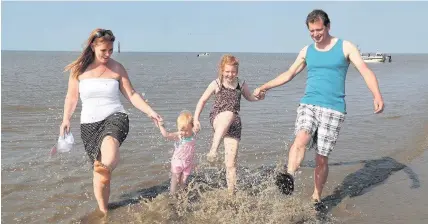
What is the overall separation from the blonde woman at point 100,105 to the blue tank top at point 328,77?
1.78 m

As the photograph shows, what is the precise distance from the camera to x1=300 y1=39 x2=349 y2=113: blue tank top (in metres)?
4.88

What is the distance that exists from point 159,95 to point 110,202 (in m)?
12.9

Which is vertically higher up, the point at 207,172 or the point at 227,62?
the point at 227,62

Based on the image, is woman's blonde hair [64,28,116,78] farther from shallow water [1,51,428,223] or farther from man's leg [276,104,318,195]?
man's leg [276,104,318,195]

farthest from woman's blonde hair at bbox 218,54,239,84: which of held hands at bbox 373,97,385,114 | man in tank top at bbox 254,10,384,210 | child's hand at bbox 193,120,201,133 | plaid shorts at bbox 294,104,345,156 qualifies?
held hands at bbox 373,97,385,114

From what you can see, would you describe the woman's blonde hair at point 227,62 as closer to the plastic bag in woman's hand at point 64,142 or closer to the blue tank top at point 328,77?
the blue tank top at point 328,77

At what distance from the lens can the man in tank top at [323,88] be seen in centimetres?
483

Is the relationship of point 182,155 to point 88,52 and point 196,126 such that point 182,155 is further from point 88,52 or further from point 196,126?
point 88,52

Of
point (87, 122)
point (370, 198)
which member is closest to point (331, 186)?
point (370, 198)

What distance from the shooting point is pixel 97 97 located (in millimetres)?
4762

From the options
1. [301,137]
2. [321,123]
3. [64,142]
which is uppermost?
[321,123]

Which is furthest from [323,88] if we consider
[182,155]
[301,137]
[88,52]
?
[88,52]

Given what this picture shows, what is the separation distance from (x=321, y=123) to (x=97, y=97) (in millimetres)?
2432

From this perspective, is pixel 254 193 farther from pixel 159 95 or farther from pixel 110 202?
pixel 159 95
